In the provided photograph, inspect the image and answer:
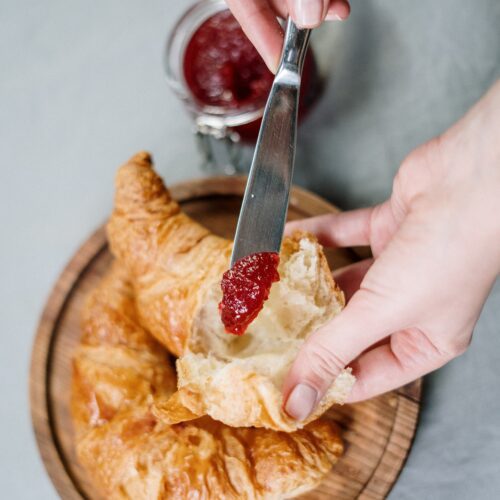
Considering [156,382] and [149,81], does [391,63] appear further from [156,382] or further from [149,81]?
[156,382]

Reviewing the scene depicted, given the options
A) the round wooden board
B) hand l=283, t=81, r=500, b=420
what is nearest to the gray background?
the round wooden board

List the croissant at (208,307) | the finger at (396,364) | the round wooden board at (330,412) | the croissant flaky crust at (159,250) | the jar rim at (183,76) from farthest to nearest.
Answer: the jar rim at (183,76)
the round wooden board at (330,412)
the croissant flaky crust at (159,250)
the finger at (396,364)
the croissant at (208,307)

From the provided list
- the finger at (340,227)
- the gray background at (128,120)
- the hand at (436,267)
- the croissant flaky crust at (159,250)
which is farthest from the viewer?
the gray background at (128,120)

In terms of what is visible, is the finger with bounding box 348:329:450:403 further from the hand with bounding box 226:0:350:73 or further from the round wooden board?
the hand with bounding box 226:0:350:73

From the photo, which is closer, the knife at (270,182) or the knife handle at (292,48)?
the knife at (270,182)

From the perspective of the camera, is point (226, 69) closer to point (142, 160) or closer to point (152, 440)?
point (142, 160)

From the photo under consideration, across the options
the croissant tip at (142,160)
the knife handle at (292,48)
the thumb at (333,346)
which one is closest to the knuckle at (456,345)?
the thumb at (333,346)

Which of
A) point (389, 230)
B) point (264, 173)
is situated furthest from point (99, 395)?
point (389, 230)

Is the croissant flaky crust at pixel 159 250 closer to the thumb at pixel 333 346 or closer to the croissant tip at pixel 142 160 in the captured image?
the croissant tip at pixel 142 160
